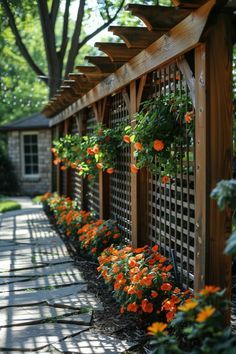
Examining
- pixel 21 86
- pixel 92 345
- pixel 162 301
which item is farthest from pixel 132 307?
pixel 21 86

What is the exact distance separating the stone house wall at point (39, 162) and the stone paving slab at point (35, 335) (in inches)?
579

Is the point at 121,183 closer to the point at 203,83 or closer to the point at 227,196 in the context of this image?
the point at 203,83

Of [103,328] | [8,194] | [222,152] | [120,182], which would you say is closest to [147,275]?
[103,328]

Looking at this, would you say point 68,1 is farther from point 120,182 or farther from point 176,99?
point 176,99

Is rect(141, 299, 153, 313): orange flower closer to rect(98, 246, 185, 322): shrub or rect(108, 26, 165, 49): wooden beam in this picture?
rect(98, 246, 185, 322): shrub

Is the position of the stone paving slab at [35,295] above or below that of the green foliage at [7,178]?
below

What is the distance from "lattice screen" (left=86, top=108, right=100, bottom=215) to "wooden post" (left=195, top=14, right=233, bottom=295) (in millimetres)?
4331

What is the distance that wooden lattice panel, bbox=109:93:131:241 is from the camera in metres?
5.68

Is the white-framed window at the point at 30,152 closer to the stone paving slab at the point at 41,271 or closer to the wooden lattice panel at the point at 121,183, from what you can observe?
the wooden lattice panel at the point at 121,183

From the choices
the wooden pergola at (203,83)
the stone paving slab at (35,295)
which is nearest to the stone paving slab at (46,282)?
the stone paving slab at (35,295)

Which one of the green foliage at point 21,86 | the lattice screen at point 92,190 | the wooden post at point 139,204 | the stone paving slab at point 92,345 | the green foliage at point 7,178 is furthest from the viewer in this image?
the green foliage at point 21,86

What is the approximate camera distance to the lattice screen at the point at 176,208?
371 cm

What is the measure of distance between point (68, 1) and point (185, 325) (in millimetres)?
10166

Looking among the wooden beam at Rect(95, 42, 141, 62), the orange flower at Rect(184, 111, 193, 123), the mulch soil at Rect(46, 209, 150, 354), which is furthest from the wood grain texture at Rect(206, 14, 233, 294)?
the wooden beam at Rect(95, 42, 141, 62)
